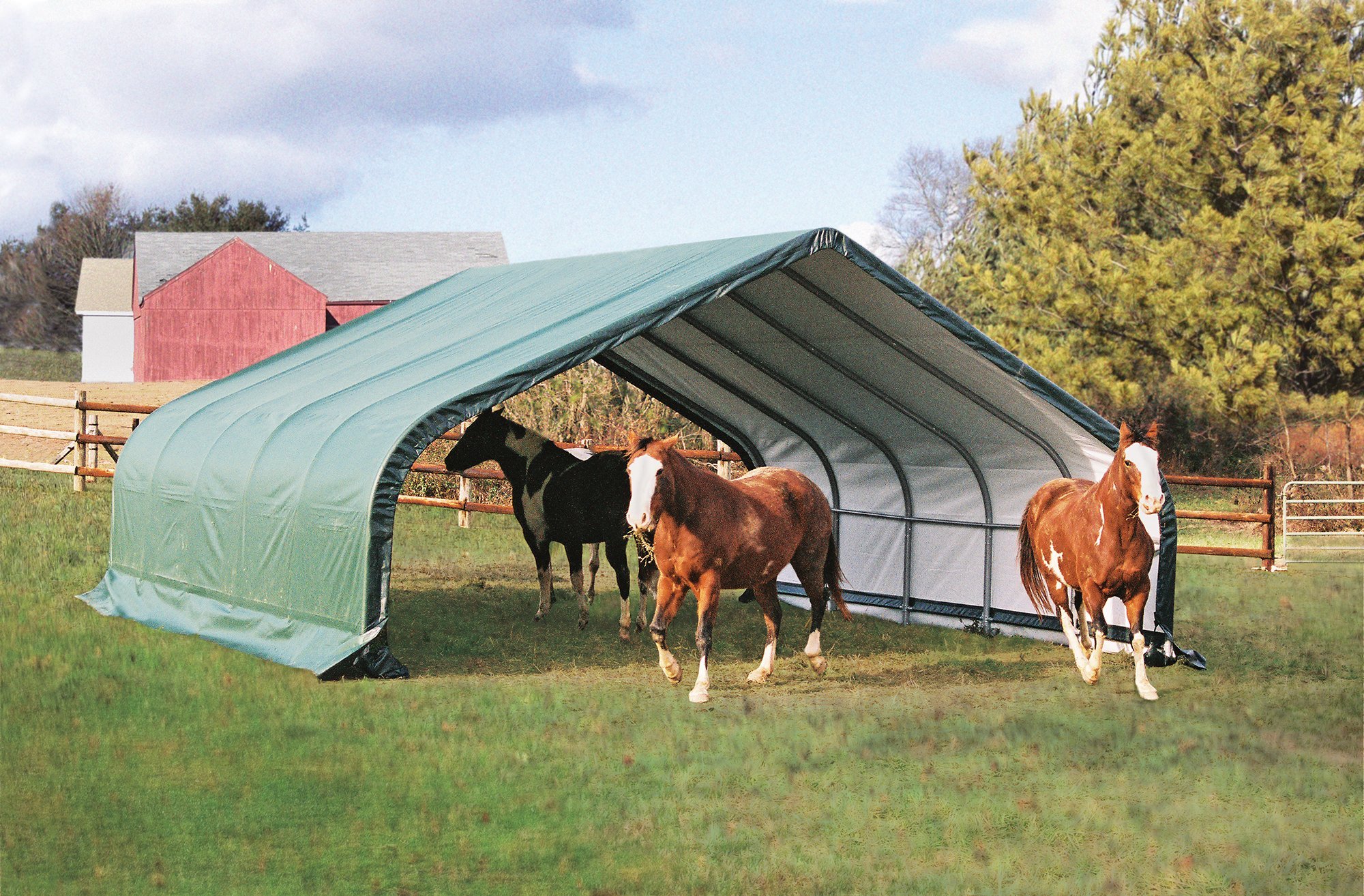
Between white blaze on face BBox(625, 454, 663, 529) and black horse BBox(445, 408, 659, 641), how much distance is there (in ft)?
11.3

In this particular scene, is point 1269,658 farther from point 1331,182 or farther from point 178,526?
point 1331,182

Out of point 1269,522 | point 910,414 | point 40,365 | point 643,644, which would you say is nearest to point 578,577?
point 643,644

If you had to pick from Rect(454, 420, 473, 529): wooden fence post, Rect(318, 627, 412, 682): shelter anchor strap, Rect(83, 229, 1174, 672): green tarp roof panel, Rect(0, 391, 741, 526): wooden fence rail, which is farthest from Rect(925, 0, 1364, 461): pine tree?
Rect(318, 627, 412, 682): shelter anchor strap

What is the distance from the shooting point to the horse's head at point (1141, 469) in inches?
373

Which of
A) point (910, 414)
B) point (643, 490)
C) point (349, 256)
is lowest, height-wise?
point (643, 490)

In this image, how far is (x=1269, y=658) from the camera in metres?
11.8

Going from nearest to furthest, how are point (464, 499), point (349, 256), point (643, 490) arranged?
point (643, 490) → point (464, 499) → point (349, 256)

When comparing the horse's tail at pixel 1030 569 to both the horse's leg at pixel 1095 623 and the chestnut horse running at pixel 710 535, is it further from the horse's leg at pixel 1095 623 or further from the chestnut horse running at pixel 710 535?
the chestnut horse running at pixel 710 535

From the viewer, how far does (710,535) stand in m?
9.91

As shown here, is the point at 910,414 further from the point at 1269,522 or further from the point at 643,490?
the point at 1269,522

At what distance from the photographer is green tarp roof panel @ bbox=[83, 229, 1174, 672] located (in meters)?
10.2

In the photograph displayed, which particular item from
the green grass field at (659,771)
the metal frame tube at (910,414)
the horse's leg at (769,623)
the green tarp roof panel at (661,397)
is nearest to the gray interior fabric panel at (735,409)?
the green tarp roof panel at (661,397)

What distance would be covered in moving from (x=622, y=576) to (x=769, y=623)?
2592mm

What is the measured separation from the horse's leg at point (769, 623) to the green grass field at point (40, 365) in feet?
171
